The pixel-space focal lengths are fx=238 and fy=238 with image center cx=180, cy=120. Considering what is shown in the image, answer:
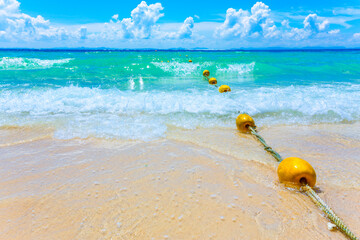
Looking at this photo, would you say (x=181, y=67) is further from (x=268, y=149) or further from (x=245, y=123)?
(x=268, y=149)

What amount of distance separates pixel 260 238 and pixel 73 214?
1.58 meters

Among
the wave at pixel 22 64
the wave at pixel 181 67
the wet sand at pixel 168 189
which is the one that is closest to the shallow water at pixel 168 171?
the wet sand at pixel 168 189

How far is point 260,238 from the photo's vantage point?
1.87 metres

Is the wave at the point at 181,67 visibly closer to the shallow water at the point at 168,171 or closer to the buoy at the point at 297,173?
the shallow water at the point at 168,171

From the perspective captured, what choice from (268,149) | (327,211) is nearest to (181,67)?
(268,149)

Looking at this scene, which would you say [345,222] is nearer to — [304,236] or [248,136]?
[304,236]

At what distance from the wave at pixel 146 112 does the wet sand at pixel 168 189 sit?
0.62 metres

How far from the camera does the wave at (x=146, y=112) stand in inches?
165

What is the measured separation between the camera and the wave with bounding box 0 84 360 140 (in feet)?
13.7

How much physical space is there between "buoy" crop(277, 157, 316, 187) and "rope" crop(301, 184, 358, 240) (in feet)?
0.22

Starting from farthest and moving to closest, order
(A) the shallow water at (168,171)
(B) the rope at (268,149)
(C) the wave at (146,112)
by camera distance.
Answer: (C) the wave at (146,112), (B) the rope at (268,149), (A) the shallow water at (168,171)

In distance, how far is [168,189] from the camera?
7.95 feet

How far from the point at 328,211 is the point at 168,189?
1460mm

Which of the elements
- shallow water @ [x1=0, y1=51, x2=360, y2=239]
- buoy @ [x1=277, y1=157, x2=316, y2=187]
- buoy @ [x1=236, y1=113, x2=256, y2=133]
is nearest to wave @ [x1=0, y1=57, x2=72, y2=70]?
shallow water @ [x1=0, y1=51, x2=360, y2=239]
